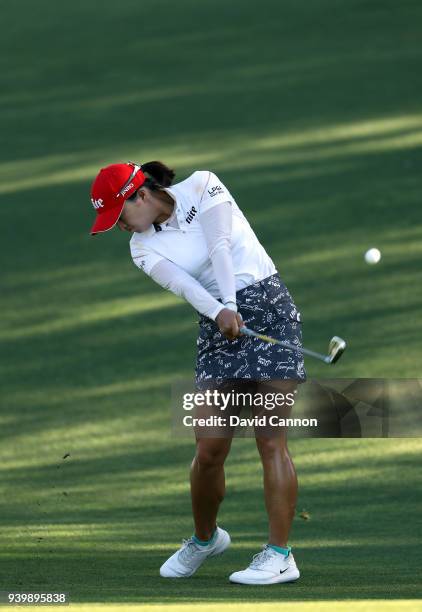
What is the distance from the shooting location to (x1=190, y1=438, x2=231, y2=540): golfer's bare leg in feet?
18.5

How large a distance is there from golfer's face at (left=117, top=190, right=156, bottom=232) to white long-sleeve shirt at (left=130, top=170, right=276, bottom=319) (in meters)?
0.04

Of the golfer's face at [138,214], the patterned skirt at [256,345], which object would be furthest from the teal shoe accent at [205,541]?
the golfer's face at [138,214]

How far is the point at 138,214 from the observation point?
18.2ft

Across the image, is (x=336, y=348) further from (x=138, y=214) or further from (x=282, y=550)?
(x=138, y=214)

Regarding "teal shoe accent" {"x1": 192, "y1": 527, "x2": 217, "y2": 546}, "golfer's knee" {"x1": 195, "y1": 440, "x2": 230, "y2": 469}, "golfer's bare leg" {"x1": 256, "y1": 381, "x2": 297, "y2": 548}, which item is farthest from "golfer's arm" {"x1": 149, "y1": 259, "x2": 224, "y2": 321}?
"teal shoe accent" {"x1": 192, "y1": 527, "x2": 217, "y2": 546}

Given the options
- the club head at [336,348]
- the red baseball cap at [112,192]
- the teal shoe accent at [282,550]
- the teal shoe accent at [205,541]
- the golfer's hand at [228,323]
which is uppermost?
the red baseball cap at [112,192]

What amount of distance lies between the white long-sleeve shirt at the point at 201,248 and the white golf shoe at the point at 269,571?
37.7 inches

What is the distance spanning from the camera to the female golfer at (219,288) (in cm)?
546

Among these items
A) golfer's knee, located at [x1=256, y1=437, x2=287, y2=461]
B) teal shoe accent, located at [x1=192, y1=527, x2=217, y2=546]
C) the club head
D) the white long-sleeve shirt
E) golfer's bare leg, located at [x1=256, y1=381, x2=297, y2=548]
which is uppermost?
the white long-sleeve shirt

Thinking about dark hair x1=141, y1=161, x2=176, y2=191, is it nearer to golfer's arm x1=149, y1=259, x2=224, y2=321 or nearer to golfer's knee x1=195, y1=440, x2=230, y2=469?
golfer's arm x1=149, y1=259, x2=224, y2=321

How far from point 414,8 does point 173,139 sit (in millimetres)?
5310

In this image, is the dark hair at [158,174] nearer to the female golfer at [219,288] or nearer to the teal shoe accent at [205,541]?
the female golfer at [219,288]

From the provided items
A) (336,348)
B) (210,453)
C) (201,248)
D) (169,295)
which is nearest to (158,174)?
(201,248)

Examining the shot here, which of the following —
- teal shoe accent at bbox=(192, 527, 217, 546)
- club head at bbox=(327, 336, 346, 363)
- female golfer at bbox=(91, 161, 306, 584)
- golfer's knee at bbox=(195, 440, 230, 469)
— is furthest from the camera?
teal shoe accent at bbox=(192, 527, 217, 546)
